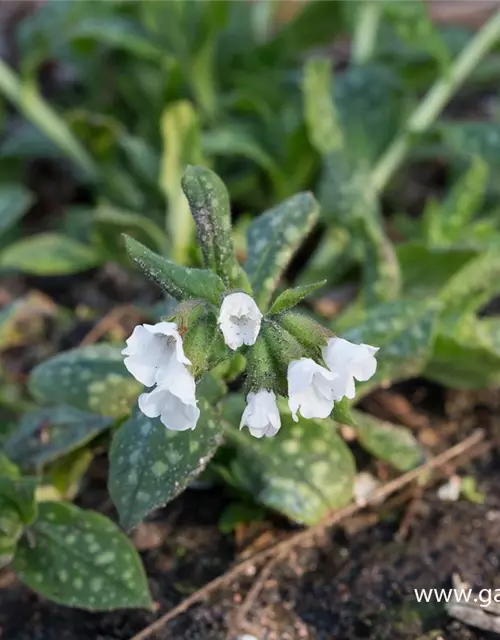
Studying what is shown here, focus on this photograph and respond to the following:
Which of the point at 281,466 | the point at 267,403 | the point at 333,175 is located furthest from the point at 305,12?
the point at 267,403

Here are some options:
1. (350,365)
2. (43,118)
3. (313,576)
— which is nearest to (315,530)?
(313,576)

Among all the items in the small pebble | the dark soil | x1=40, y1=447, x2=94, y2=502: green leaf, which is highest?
x1=40, y1=447, x2=94, y2=502: green leaf

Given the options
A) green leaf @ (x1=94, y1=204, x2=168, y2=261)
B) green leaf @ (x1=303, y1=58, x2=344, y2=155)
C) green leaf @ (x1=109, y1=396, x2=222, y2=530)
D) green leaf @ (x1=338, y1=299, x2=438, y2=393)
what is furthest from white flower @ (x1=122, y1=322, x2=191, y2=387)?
green leaf @ (x1=303, y1=58, x2=344, y2=155)

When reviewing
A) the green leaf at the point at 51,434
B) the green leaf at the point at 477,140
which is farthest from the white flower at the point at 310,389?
the green leaf at the point at 477,140

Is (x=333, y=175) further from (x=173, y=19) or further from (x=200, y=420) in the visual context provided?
(x=200, y=420)

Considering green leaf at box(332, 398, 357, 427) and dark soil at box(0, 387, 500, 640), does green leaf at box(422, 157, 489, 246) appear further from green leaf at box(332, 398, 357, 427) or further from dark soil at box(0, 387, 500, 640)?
green leaf at box(332, 398, 357, 427)

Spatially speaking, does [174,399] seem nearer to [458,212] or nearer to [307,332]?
[307,332]

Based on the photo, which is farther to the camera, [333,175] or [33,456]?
[333,175]

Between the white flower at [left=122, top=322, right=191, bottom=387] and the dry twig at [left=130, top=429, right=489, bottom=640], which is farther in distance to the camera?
the dry twig at [left=130, top=429, right=489, bottom=640]
